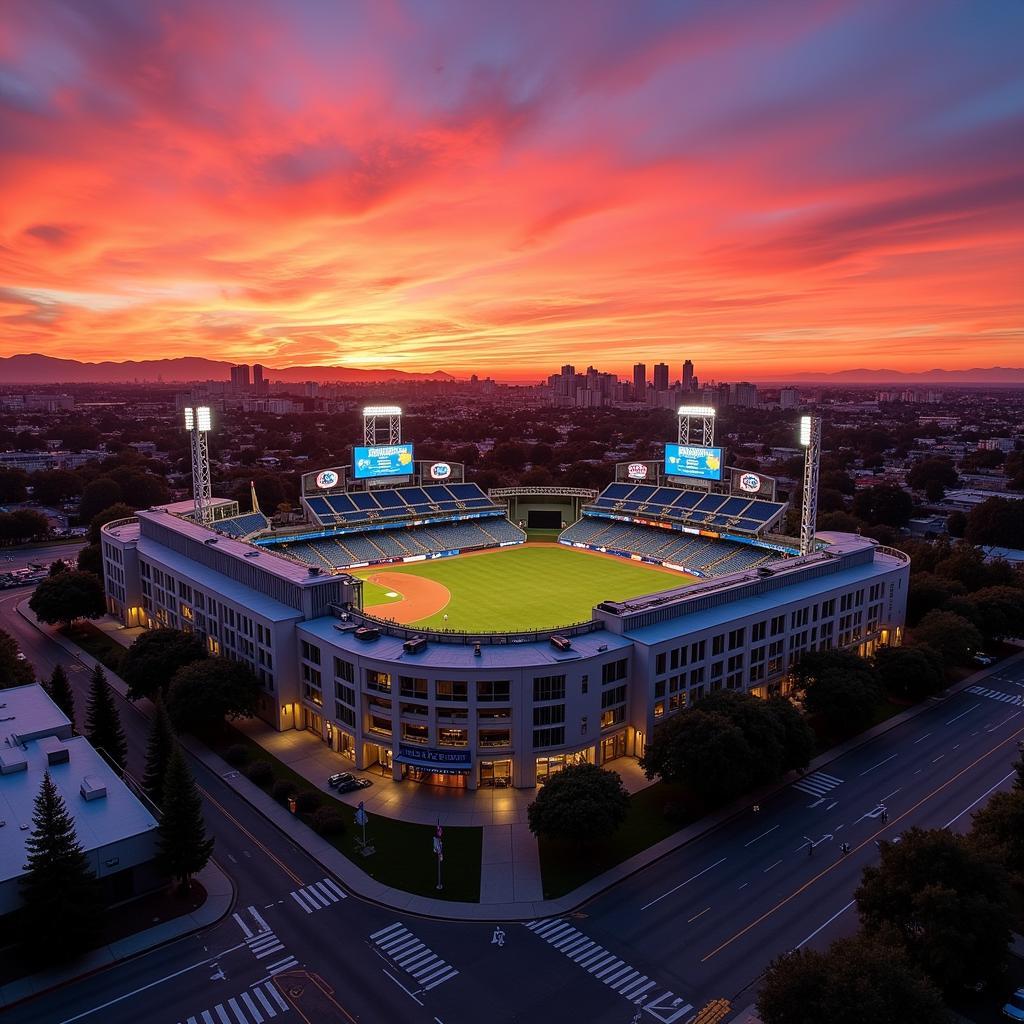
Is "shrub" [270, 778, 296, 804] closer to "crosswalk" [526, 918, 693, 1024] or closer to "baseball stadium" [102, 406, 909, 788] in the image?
"baseball stadium" [102, 406, 909, 788]

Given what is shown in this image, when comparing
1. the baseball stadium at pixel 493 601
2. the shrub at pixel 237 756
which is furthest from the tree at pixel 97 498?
the shrub at pixel 237 756

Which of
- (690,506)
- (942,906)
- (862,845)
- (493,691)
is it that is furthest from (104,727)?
(690,506)

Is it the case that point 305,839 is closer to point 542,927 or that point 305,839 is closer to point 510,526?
point 542,927

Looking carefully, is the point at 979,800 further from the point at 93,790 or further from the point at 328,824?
the point at 93,790

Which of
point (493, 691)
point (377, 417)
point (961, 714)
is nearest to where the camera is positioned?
point (493, 691)

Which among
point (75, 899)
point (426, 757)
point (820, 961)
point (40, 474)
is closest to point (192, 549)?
point (426, 757)

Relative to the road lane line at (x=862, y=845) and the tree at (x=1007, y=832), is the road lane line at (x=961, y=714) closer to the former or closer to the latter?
the road lane line at (x=862, y=845)

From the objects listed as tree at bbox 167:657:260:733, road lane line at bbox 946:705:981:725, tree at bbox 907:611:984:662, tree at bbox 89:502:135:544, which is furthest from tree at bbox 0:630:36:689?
tree at bbox 907:611:984:662
